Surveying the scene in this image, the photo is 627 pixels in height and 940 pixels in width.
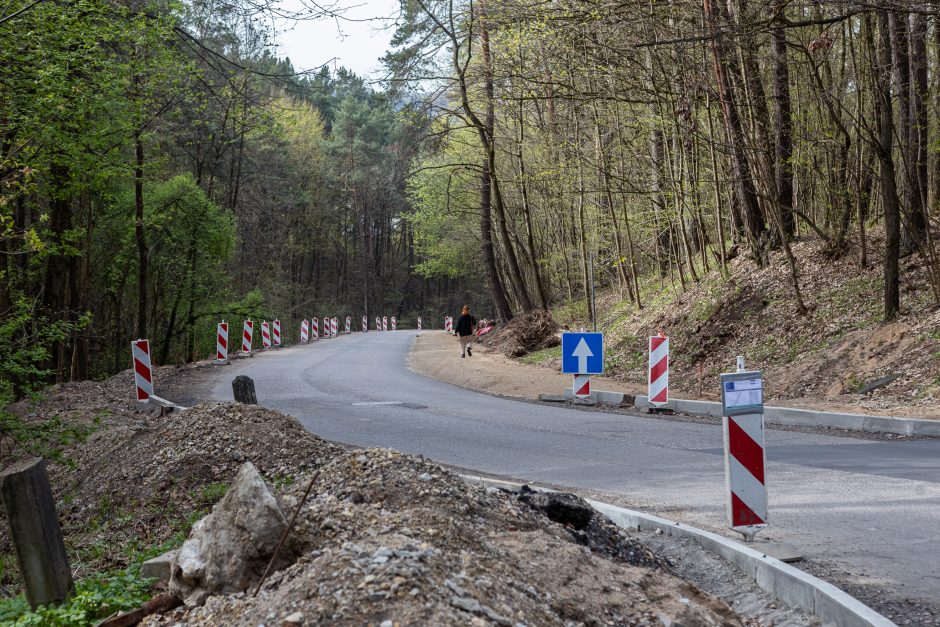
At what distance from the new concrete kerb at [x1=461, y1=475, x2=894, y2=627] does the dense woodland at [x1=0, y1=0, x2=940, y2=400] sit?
186 inches

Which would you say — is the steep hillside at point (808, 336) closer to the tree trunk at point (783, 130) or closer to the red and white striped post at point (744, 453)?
the tree trunk at point (783, 130)

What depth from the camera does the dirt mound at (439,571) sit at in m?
3.30

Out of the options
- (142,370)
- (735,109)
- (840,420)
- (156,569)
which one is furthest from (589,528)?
(735,109)

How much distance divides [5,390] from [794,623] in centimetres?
945

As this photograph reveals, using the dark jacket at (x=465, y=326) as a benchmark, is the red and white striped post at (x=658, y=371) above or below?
below

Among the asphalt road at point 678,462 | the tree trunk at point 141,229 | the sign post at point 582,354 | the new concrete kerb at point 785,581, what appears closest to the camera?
the new concrete kerb at point 785,581

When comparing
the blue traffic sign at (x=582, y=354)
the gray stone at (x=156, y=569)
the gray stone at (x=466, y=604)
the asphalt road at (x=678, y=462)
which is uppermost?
the blue traffic sign at (x=582, y=354)

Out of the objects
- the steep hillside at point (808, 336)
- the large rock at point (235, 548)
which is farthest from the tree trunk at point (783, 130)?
the large rock at point (235, 548)

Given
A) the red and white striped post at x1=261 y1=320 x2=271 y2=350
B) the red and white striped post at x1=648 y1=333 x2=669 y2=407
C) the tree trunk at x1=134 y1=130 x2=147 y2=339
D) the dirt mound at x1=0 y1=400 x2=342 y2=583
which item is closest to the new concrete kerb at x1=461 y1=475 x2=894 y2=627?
the dirt mound at x1=0 y1=400 x2=342 y2=583

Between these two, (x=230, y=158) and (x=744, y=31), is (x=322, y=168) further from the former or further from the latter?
(x=744, y=31)

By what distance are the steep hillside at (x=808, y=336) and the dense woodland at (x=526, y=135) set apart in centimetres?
51

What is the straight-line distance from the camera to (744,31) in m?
12.0


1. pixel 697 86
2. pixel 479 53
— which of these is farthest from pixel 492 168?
pixel 697 86

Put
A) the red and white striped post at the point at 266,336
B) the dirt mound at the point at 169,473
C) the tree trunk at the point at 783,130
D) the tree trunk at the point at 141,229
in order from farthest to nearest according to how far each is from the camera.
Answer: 1. the red and white striped post at the point at 266,336
2. the tree trunk at the point at 141,229
3. the tree trunk at the point at 783,130
4. the dirt mound at the point at 169,473
